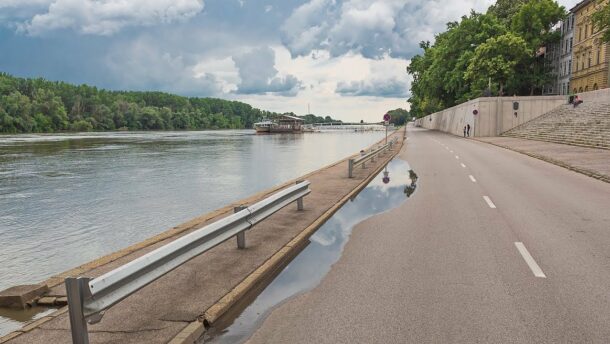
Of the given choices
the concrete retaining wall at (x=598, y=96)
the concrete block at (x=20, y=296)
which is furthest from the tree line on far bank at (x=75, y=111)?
the concrete block at (x=20, y=296)

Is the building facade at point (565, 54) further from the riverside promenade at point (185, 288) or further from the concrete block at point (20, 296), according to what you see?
the concrete block at point (20, 296)

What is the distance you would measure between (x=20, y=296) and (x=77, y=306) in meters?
2.18

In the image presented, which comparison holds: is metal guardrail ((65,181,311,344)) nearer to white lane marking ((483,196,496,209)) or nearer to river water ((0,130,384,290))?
river water ((0,130,384,290))

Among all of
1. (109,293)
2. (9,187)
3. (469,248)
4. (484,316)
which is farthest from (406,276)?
(9,187)

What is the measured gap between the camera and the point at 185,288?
5605 mm

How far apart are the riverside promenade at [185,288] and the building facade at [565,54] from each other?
228 ft

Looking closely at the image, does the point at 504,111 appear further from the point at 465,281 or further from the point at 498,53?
the point at 465,281

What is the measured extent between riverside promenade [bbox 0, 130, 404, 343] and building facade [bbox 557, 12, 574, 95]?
69446 millimetres

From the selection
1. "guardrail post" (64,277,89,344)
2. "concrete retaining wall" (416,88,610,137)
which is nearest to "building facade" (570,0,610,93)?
"concrete retaining wall" (416,88,610,137)

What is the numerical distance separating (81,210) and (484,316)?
12059 mm

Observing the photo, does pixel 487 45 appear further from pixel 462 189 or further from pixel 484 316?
pixel 484 316

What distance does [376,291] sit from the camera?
554 cm

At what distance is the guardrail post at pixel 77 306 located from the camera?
371 cm

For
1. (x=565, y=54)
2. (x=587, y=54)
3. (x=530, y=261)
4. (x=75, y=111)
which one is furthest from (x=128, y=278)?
(x=75, y=111)
